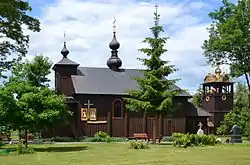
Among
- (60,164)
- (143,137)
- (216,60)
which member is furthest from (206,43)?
(60,164)

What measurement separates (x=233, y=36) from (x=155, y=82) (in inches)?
469

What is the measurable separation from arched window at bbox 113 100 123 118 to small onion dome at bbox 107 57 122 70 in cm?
462

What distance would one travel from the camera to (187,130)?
5272cm

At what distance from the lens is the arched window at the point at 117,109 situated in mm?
49812

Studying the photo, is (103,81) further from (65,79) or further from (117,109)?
(65,79)

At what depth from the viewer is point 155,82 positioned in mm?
38750

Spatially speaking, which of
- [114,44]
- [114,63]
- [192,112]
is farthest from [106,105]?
[192,112]

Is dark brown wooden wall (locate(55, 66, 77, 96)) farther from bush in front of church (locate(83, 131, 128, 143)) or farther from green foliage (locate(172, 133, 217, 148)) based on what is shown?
green foliage (locate(172, 133, 217, 148))

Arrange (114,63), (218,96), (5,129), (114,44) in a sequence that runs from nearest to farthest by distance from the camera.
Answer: (5,129) < (114,63) < (114,44) < (218,96)

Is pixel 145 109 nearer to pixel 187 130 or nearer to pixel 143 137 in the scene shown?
pixel 143 137

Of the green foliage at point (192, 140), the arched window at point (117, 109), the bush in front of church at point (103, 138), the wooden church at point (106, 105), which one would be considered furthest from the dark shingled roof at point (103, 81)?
the green foliage at point (192, 140)

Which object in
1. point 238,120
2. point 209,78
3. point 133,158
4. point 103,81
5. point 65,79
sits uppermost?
point 209,78

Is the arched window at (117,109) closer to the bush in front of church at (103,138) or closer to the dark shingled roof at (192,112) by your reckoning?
the bush in front of church at (103,138)

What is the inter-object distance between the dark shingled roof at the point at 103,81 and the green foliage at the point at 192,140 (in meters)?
13.3
